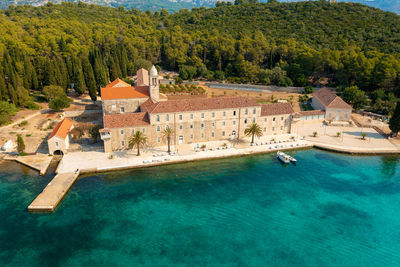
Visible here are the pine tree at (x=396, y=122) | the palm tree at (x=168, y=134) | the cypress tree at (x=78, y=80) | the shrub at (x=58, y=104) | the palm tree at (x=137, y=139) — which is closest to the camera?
the palm tree at (x=137, y=139)

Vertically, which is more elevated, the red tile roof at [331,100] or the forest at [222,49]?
the forest at [222,49]

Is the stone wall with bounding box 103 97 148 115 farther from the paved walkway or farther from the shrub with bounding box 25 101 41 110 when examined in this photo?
the paved walkway

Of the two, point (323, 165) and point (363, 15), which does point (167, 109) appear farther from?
point (363, 15)

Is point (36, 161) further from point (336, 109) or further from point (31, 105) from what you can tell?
point (336, 109)

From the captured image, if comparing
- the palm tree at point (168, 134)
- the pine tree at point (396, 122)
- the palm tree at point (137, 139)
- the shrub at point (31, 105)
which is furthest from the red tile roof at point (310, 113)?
the shrub at point (31, 105)

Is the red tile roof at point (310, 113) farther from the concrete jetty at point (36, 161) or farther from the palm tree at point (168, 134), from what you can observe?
the concrete jetty at point (36, 161)

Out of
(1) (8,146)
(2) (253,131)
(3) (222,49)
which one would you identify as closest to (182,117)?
(2) (253,131)

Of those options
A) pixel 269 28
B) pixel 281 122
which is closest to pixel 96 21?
pixel 269 28
